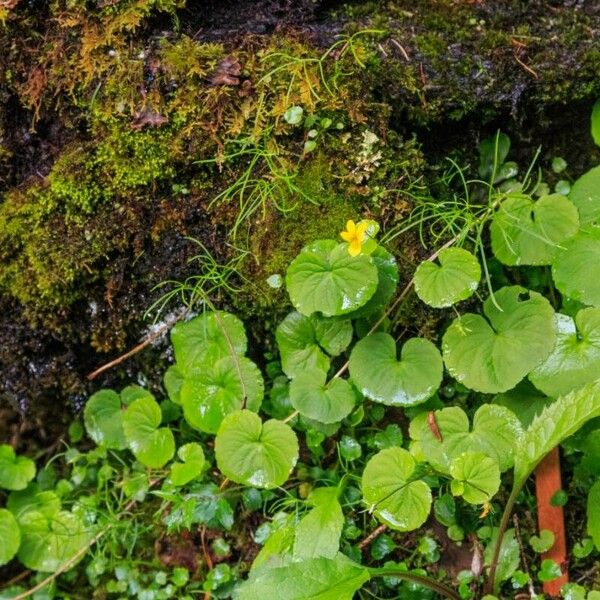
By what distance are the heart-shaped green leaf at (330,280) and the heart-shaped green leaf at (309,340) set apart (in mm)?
128

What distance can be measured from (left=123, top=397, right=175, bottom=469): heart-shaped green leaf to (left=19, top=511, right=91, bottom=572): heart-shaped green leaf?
1.00ft

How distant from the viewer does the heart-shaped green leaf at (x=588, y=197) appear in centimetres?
188

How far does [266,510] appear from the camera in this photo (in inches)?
80.2

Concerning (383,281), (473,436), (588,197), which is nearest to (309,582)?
(473,436)

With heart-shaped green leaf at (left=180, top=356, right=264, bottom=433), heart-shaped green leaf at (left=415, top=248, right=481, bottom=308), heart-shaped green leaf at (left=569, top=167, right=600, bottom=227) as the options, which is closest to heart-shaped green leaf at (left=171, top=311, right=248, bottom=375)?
heart-shaped green leaf at (left=180, top=356, right=264, bottom=433)

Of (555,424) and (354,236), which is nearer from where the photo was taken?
(555,424)

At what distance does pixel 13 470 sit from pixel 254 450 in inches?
33.7

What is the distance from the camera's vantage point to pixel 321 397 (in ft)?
6.18

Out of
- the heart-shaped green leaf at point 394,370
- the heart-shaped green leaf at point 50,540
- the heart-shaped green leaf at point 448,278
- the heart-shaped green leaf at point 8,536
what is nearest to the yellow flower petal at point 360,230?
the heart-shaped green leaf at point 448,278

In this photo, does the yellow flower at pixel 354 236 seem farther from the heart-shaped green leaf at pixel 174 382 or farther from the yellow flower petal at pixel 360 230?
the heart-shaped green leaf at pixel 174 382

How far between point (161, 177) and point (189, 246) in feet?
0.67

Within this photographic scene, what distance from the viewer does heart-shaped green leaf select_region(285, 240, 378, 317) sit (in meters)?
1.77

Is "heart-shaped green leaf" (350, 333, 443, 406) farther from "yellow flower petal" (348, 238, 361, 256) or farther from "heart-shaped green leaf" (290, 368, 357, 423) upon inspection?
"yellow flower petal" (348, 238, 361, 256)

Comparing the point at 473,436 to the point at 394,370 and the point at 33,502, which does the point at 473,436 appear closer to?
the point at 394,370
